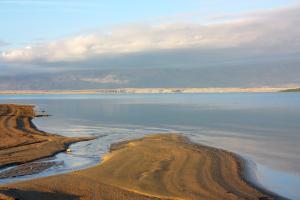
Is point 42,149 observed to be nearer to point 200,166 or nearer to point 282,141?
point 200,166

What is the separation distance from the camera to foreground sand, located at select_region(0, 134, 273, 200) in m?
15.7

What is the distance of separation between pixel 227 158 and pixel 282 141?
1178 centimetres

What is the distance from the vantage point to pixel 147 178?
18.5 m

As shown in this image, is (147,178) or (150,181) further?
(147,178)

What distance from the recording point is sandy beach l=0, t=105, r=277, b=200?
619 inches

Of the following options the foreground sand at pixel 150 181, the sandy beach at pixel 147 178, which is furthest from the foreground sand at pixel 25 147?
the foreground sand at pixel 150 181

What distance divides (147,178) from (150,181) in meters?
0.58

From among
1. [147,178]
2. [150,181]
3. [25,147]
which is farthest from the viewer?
[25,147]

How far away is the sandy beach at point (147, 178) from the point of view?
51.6 ft

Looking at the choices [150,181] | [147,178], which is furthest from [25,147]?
[150,181]

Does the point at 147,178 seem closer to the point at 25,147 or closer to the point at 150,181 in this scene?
the point at 150,181

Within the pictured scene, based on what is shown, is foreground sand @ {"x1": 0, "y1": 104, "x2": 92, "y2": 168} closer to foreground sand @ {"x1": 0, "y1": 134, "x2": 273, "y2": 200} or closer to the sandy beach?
the sandy beach

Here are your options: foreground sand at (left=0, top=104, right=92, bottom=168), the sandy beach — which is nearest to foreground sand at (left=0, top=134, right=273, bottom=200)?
the sandy beach

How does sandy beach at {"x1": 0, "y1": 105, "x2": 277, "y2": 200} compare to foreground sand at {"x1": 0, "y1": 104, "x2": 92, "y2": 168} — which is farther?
foreground sand at {"x1": 0, "y1": 104, "x2": 92, "y2": 168}
